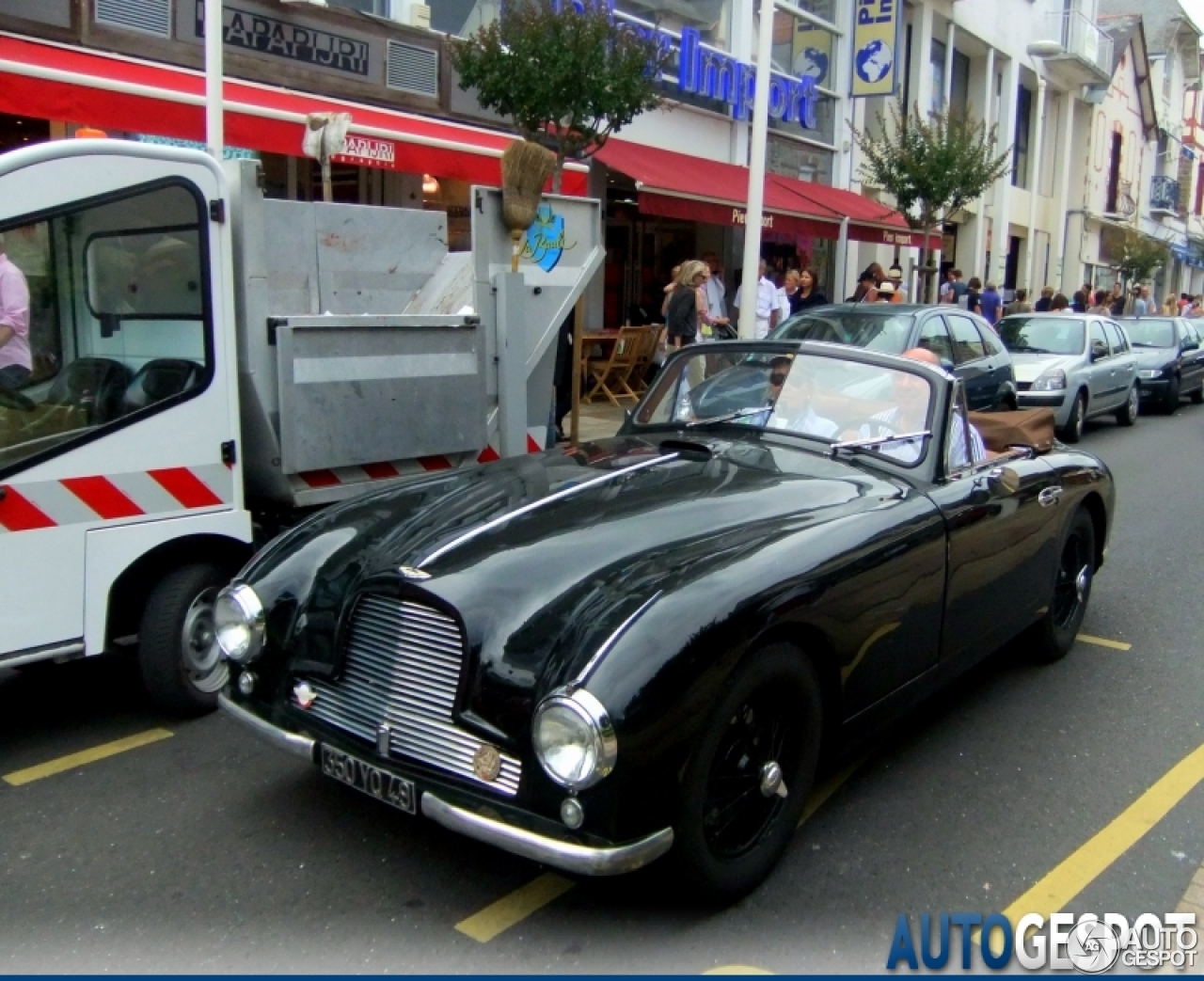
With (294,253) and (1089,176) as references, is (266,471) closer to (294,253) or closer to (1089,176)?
(294,253)

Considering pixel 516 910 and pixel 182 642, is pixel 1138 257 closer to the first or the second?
pixel 182 642

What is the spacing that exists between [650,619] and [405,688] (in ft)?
2.41

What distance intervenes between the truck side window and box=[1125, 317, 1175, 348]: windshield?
16949 mm

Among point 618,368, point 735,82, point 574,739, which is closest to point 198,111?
point 618,368

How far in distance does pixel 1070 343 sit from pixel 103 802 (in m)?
13.1

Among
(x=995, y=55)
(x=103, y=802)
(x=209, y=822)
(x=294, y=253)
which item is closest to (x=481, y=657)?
(x=209, y=822)

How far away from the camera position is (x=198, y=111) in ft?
31.0

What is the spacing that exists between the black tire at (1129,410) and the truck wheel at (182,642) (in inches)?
541

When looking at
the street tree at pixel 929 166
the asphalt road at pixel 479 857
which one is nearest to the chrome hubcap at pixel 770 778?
the asphalt road at pixel 479 857

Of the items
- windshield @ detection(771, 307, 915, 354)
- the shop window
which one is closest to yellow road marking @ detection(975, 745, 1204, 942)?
windshield @ detection(771, 307, 915, 354)

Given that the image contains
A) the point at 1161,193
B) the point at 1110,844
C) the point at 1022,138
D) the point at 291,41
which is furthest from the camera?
the point at 1161,193

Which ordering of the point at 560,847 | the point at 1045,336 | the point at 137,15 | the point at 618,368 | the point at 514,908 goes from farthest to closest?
the point at 618,368, the point at 1045,336, the point at 137,15, the point at 514,908, the point at 560,847

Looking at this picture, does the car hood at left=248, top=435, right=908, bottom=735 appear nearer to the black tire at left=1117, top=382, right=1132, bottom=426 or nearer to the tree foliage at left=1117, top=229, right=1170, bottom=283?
the black tire at left=1117, top=382, right=1132, bottom=426

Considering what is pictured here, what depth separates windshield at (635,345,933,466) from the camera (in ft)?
15.4
